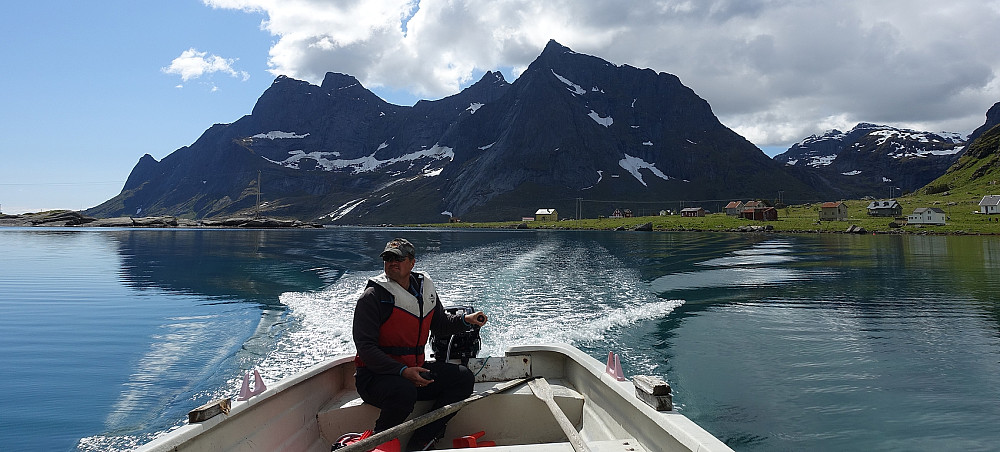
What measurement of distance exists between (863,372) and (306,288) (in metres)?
28.5

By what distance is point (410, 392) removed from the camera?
6508 millimetres

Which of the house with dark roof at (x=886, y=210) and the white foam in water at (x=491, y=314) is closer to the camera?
the white foam in water at (x=491, y=314)

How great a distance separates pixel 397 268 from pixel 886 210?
174 m

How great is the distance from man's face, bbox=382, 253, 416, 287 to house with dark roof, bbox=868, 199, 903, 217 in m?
170

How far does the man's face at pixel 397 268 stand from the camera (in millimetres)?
6711

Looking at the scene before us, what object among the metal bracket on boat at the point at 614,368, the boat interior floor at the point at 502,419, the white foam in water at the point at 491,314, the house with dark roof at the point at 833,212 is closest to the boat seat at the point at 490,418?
the boat interior floor at the point at 502,419

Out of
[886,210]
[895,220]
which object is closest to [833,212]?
[886,210]

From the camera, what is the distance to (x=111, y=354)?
54.0ft

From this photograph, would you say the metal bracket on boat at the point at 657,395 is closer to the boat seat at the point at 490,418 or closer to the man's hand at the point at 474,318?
the boat seat at the point at 490,418

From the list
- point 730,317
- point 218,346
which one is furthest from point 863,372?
point 218,346

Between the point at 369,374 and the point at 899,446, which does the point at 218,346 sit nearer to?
the point at 369,374

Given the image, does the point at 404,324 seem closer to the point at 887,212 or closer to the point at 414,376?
the point at 414,376

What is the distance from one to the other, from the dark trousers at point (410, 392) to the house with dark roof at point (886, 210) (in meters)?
169

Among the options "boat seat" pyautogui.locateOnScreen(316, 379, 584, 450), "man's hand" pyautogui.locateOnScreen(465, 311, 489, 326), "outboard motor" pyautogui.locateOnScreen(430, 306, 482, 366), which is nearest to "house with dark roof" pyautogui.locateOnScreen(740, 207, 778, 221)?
"outboard motor" pyautogui.locateOnScreen(430, 306, 482, 366)
